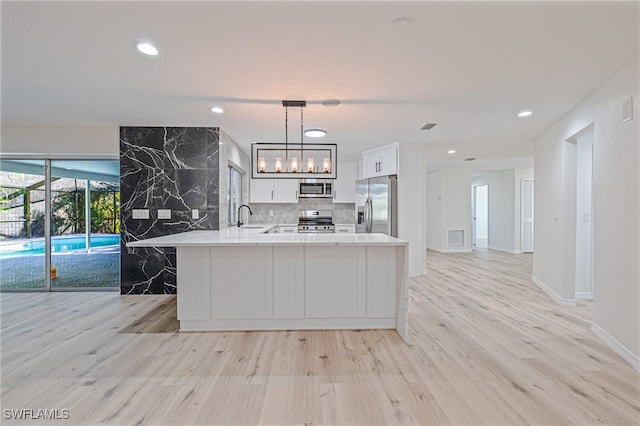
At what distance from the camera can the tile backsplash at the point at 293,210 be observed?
21.7 ft

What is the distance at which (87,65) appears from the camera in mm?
2400

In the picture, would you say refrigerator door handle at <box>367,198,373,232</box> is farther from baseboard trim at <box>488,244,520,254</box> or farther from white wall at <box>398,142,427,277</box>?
baseboard trim at <box>488,244,520,254</box>

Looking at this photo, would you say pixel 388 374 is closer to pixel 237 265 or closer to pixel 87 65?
pixel 237 265

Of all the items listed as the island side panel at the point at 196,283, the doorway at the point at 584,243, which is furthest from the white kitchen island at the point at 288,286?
the doorway at the point at 584,243

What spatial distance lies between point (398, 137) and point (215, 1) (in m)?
3.59

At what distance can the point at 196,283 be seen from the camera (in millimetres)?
2873

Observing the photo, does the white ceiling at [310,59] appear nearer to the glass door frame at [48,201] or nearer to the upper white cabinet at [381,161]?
the glass door frame at [48,201]

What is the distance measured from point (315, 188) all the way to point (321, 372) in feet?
14.3

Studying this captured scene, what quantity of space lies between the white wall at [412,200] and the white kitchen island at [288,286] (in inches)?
96.1

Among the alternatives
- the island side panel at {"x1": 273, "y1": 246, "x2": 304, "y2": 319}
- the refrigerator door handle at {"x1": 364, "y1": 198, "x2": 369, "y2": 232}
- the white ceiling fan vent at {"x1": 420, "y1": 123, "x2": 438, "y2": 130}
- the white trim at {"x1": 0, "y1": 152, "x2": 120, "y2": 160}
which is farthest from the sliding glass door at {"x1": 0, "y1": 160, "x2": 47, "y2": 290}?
the white ceiling fan vent at {"x1": 420, "y1": 123, "x2": 438, "y2": 130}

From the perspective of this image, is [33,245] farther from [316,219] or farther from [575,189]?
[575,189]

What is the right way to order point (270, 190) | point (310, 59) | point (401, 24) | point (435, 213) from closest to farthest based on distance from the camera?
point (401, 24) < point (310, 59) < point (270, 190) < point (435, 213)

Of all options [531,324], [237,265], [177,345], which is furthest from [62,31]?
[531,324]

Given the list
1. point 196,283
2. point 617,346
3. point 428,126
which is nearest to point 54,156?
point 196,283
